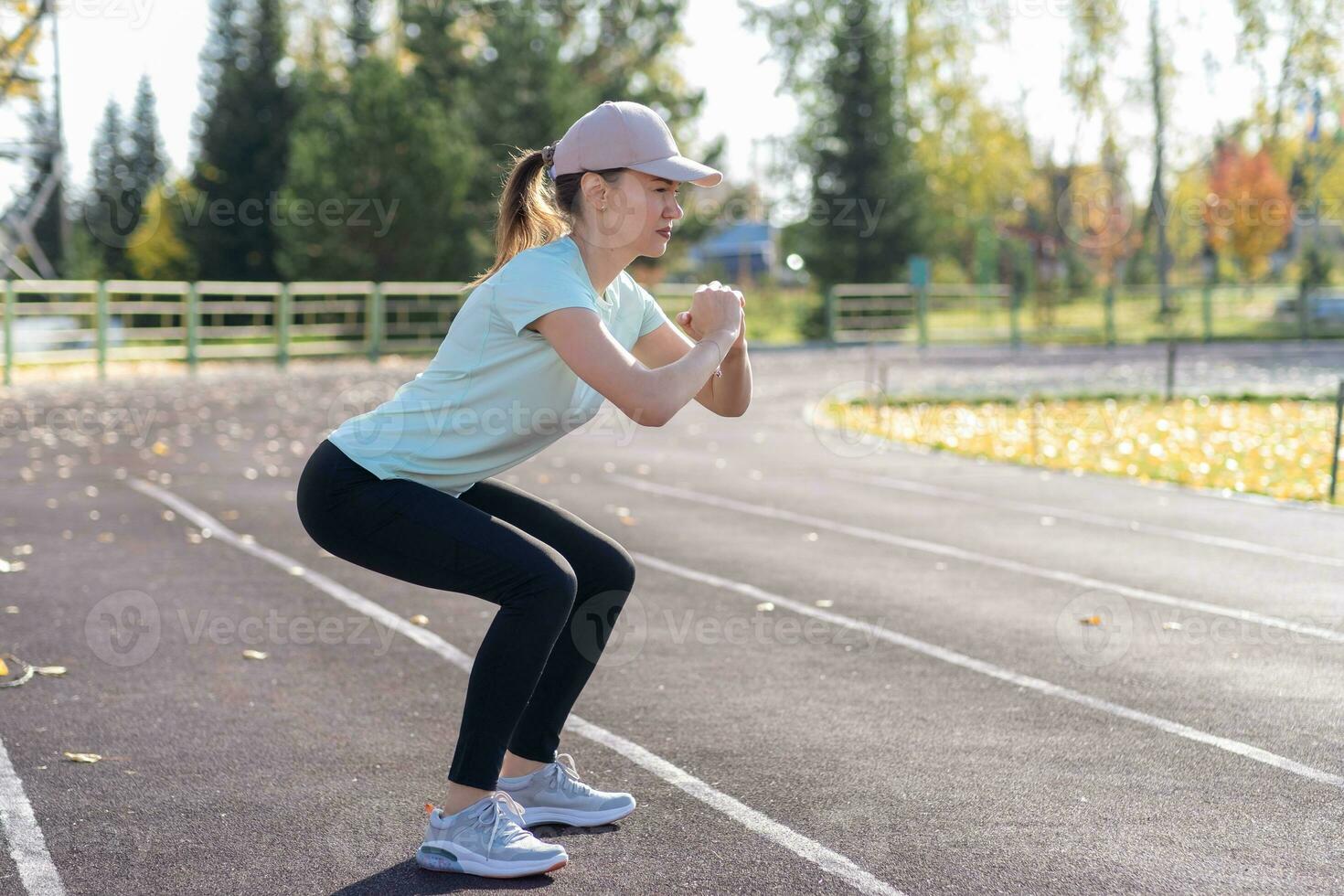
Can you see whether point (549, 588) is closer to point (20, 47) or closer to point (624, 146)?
point (624, 146)

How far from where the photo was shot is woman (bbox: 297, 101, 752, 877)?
3.54 m

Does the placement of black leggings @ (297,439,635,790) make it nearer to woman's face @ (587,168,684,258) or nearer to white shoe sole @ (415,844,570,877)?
white shoe sole @ (415,844,570,877)

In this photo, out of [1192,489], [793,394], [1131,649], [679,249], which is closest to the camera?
[1131,649]

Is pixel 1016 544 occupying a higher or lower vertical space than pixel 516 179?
lower

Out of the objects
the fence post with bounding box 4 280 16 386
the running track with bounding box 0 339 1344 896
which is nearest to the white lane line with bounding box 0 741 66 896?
the running track with bounding box 0 339 1344 896

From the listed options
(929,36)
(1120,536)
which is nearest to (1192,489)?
(1120,536)

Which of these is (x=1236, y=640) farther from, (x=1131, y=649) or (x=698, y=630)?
(x=698, y=630)

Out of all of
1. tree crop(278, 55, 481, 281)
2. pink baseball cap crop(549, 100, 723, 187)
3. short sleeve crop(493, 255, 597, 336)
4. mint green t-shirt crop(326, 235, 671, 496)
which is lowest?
mint green t-shirt crop(326, 235, 671, 496)

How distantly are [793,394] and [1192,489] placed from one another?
10.2 meters

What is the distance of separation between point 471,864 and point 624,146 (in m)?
1.82

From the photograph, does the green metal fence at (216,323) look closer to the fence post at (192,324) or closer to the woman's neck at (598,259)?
the fence post at (192,324)

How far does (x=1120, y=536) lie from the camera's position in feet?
32.1

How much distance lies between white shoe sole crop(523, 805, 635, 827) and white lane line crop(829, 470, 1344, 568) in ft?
19.9

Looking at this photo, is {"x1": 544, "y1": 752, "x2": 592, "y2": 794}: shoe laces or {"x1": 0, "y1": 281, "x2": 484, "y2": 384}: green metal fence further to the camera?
{"x1": 0, "y1": 281, "x2": 484, "y2": 384}: green metal fence
